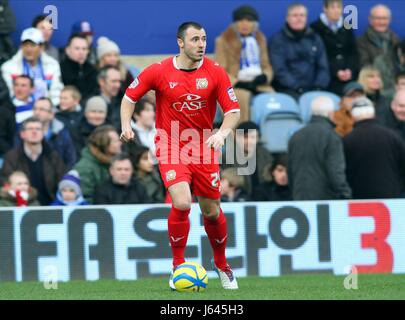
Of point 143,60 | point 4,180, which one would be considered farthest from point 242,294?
point 143,60

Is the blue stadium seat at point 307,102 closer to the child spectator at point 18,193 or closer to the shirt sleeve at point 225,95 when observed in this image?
the child spectator at point 18,193

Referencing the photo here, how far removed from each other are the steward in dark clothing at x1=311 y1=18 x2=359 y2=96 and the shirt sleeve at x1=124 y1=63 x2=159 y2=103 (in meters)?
6.09

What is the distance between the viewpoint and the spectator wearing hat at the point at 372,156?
1410cm

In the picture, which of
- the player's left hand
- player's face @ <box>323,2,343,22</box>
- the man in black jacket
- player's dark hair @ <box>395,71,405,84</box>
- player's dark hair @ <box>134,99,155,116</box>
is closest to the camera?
the player's left hand

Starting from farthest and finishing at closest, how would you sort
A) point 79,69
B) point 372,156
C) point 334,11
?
point 334,11, point 79,69, point 372,156

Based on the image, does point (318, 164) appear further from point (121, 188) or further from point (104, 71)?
point (104, 71)

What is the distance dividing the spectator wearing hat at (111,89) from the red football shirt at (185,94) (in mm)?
4573

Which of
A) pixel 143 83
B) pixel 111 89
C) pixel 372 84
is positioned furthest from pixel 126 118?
pixel 372 84

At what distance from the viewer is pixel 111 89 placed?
15297 mm

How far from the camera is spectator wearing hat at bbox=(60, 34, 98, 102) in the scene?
15539 mm

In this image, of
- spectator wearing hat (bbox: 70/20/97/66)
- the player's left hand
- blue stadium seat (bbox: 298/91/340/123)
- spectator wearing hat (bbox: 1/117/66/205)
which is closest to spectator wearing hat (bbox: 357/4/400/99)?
blue stadium seat (bbox: 298/91/340/123)

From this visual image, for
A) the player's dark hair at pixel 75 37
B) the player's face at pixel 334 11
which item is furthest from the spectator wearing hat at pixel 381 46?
the player's dark hair at pixel 75 37

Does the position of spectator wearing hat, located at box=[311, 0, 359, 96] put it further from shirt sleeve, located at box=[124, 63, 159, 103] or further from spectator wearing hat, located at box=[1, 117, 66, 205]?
shirt sleeve, located at box=[124, 63, 159, 103]

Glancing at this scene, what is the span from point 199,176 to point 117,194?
337 centimetres
